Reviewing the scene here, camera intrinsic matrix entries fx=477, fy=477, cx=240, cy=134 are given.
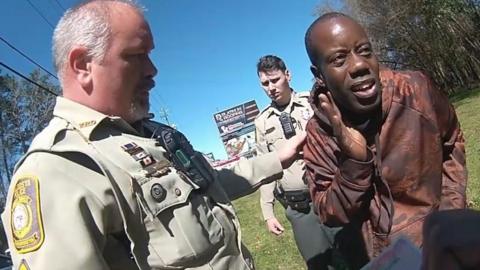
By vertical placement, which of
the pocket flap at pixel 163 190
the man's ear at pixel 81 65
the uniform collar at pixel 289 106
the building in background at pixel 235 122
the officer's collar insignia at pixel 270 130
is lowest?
the building in background at pixel 235 122

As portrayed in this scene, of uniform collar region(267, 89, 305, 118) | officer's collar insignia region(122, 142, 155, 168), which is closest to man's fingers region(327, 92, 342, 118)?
officer's collar insignia region(122, 142, 155, 168)

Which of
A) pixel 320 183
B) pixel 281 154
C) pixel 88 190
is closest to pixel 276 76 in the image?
pixel 281 154

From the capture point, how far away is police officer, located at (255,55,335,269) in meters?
3.36

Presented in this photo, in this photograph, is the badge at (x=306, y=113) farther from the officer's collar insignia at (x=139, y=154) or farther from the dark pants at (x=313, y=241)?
the officer's collar insignia at (x=139, y=154)

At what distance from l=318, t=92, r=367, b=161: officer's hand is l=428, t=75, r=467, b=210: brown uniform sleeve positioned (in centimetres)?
35

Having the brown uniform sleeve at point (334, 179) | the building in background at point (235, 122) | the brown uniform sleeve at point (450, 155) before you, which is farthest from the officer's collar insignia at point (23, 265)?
the building in background at point (235, 122)

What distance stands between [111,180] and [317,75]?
892 mm

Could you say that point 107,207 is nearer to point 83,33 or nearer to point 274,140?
point 83,33

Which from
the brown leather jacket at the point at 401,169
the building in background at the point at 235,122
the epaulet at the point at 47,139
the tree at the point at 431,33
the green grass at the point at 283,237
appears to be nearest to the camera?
the epaulet at the point at 47,139

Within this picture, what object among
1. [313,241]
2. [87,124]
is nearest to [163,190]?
[87,124]

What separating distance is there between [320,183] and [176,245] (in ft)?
2.05

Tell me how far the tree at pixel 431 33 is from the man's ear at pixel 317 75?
2465cm

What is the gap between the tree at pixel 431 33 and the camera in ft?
84.5

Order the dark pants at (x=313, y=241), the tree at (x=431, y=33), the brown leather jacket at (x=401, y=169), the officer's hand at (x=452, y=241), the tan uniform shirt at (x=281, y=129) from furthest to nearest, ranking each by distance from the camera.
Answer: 1. the tree at (x=431, y=33)
2. the tan uniform shirt at (x=281, y=129)
3. the dark pants at (x=313, y=241)
4. the brown leather jacket at (x=401, y=169)
5. the officer's hand at (x=452, y=241)
